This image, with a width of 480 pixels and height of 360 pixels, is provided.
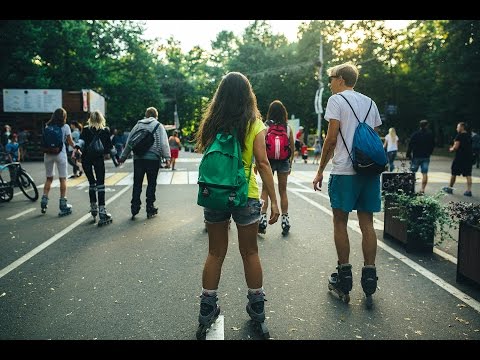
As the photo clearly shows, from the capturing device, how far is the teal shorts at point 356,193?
14.2 feet

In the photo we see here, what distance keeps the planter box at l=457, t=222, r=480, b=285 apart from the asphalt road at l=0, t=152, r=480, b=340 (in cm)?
13

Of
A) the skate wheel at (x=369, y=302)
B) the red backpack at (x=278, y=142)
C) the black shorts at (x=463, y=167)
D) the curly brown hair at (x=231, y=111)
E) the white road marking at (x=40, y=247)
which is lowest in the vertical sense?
the white road marking at (x=40, y=247)

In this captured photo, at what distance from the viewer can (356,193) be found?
433cm

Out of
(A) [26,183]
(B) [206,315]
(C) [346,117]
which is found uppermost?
(C) [346,117]

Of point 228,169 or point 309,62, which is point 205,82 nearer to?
point 309,62

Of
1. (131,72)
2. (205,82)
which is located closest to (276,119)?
(131,72)

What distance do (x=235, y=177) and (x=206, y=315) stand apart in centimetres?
107

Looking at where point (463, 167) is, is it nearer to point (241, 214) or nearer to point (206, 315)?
point (241, 214)

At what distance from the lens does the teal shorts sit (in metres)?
4.32

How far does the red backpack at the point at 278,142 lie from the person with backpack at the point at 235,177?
3226mm

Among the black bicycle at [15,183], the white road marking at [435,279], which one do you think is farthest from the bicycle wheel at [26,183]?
the white road marking at [435,279]

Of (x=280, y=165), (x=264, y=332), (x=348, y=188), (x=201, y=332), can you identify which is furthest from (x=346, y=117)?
(x=280, y=165)

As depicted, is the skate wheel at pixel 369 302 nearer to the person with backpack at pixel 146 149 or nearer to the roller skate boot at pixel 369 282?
the roller skate boot at pixel 369 282
